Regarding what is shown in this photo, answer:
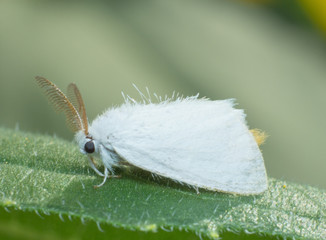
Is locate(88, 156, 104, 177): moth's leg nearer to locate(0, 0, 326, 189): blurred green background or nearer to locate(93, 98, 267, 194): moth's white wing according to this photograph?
locate(93, 98, 267, 194): moth's white wing

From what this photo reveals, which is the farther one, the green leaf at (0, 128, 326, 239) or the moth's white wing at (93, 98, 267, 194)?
the moth's white wing at (93, 98, 267, 194)

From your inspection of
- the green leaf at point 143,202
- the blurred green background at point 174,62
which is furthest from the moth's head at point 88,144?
the blurred green background at point 174,62

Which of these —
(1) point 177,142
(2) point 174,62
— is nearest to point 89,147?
(1) point 177,142

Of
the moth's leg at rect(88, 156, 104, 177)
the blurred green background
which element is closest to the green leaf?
the moth's leg at rect(88, 156, 104, 177)

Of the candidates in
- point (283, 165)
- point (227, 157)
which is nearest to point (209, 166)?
point (227, 157)

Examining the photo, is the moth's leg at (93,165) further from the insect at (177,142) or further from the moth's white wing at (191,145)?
the moth's white wing at (191,145)

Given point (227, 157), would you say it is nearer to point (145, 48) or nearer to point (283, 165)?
point (283, 165)

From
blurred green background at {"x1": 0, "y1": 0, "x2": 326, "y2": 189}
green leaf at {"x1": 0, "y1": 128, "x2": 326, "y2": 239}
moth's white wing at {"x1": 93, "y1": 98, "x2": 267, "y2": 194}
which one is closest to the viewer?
green leaf at {"x1": 0, "y1": 128, "x2": 326, "y2": 239}
